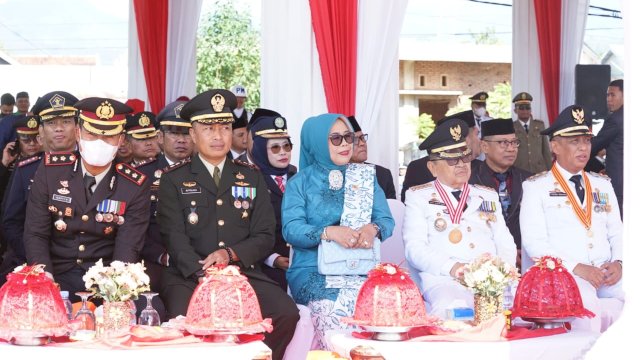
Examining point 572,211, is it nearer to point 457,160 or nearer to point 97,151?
point 457,160

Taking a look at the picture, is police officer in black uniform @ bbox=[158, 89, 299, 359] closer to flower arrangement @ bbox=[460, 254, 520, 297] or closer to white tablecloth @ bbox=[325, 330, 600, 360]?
flower arrangement @ bbox=[460, 254, 520, 297]

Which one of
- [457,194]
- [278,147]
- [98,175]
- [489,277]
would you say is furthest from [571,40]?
[489,277]

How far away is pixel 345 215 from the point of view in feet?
17.3

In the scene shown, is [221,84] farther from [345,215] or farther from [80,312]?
[80,312]

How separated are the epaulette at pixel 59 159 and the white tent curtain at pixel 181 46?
17.7 feet

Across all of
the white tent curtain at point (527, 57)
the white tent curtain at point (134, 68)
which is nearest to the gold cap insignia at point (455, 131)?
the white tent curtain at point (134, 68)

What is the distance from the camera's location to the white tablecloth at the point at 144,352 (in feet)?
10.6

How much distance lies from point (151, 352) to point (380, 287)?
90 cm

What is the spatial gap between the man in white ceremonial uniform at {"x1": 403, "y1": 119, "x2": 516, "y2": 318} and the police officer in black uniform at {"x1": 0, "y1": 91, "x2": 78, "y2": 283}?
2.11 m

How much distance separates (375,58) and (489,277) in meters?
3.57

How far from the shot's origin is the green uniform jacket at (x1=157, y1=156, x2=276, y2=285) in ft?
16.6

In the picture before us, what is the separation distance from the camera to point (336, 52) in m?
7.11

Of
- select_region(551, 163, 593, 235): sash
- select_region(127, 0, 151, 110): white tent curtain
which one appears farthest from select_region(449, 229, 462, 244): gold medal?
select_region(127, 0, 151, 110): white tent curtain

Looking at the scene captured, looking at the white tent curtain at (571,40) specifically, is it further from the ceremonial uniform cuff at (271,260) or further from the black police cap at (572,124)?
the ceremonial uniform cuff at (271,260)
